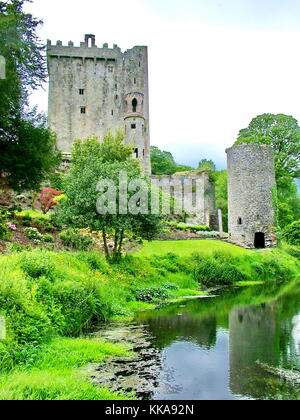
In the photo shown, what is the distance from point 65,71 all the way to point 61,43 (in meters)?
3.59

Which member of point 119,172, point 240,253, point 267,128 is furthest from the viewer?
point 267,128

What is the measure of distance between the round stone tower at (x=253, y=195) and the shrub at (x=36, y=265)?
81.9 ft

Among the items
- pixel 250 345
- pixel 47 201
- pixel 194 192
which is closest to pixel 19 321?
pixel 250 345

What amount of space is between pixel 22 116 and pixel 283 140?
2952 cm

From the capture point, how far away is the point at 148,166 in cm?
4806

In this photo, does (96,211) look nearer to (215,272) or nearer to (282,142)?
(215,272)

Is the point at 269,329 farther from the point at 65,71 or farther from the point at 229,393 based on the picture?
the point at 65,71

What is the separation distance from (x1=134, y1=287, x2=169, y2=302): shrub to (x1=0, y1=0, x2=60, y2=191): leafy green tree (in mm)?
7470

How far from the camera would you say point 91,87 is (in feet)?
169

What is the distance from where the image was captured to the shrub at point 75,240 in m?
19.3

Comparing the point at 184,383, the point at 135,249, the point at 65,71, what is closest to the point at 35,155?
the point at 135,249

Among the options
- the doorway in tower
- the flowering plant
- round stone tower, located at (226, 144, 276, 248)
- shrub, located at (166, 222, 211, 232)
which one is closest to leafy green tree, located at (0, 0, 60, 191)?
the flowering plant

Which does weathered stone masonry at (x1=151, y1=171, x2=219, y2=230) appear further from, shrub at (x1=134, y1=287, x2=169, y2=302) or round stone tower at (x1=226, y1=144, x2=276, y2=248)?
shrub at (x1=134, y1=287, x2=169, y2=302)
